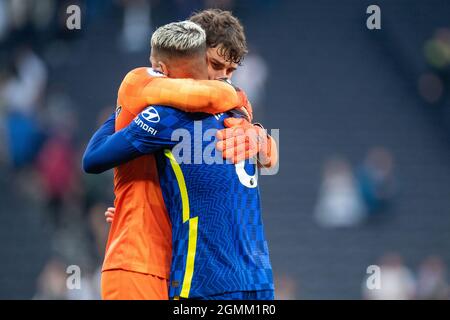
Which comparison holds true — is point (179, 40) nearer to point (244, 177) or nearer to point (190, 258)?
point (244, 177)

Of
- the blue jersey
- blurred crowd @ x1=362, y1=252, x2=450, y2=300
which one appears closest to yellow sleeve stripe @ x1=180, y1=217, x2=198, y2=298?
the blue jersey

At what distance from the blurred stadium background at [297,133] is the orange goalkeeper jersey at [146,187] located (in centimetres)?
515

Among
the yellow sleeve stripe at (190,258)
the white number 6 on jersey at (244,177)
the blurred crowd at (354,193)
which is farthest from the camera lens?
the blurred crowd at (354,193)

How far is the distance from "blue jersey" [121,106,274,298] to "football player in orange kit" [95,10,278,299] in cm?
5

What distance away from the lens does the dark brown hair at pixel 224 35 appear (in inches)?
152

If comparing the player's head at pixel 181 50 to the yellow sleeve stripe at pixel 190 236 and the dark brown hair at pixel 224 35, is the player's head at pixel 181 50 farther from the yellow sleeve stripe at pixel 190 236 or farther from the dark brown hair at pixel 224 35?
the yellow sleeve stripe at pixel 190 236

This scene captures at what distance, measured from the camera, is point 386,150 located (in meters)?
10.9

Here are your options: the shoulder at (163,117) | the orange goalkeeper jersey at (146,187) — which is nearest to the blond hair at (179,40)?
the orange goalkeeper jersey at (146,187)

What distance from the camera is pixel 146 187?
369 centimetres

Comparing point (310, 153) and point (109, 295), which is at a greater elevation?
point (310, 153)

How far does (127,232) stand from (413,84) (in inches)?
328

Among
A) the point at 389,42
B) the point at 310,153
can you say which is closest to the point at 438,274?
the point at 310,153
